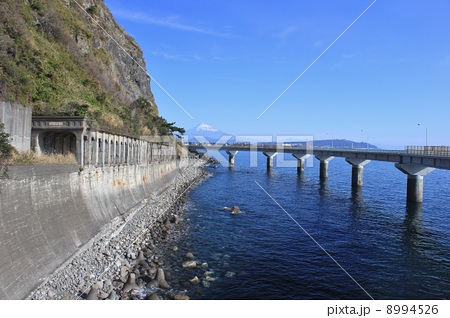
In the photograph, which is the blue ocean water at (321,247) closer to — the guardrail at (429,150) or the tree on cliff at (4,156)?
the guardrail at (429,150)

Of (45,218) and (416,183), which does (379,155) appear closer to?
(416,183)

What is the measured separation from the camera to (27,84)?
25656 mm

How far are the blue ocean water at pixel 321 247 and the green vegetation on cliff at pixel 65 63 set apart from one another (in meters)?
15.6

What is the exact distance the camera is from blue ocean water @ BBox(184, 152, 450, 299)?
59.8 feet

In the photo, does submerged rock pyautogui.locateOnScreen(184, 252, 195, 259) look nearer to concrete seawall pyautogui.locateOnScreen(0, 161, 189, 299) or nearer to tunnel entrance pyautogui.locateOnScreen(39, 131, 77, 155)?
concrete seawall pyautogui.locateOnScreen(0, 161, 189, 299)

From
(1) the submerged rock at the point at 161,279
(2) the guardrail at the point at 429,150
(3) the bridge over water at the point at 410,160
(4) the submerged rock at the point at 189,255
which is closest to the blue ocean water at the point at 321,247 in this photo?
(4) the submerged rock at the point at 189,255

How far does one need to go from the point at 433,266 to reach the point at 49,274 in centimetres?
2308

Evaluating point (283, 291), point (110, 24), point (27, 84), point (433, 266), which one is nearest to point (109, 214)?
point (27, 84)

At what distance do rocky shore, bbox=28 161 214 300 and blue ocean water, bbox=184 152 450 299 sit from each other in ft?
4.82

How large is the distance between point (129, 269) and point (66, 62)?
30.2 meters

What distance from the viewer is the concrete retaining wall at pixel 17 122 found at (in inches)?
809

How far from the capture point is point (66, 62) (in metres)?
39.8

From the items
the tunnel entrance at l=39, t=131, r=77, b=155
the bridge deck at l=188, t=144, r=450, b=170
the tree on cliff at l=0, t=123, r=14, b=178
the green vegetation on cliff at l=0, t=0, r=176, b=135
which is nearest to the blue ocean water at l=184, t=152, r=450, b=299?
the bridge deck at l=188, t=144, r=450, b=170

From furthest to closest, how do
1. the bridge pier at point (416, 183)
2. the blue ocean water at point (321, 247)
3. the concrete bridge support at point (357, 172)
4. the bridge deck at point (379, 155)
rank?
the concrete bridge support at point (357, 172) → the bridge pier at point (416, 183) → the bridge deck at point (379, 155) → the blue ocean water at point (321, 247)
